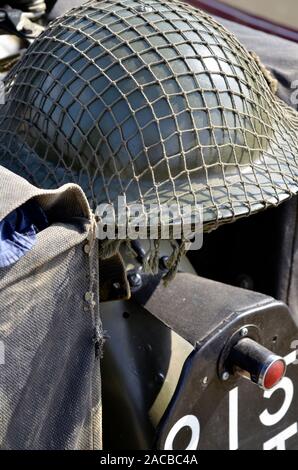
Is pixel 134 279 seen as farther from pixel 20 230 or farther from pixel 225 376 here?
pixel 20 230

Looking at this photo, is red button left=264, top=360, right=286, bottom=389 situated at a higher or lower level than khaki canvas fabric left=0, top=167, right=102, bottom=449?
lower

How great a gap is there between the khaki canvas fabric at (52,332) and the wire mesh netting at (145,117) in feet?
0.74

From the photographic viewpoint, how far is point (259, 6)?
357cm

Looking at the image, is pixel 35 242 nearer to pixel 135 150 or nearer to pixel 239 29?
pixel 135 150

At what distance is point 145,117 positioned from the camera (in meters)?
1.28

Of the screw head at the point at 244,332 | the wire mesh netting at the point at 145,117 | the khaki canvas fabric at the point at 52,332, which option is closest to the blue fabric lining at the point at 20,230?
the khaki canvas fabric at the point at 52,332

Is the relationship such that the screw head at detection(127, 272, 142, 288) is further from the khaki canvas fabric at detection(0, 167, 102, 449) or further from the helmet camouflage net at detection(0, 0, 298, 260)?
the khaki canvas fabric at detection(0, 167, 102, 449)

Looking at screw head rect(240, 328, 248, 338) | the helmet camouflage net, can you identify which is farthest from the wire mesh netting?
screw head rect(240, 328, 248, 338)

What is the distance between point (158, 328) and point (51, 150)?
1.36 feet

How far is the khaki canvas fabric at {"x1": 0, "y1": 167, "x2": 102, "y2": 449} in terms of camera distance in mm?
998

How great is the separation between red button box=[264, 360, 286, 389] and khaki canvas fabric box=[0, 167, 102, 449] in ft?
1.05

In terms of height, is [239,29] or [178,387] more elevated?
[239,29]

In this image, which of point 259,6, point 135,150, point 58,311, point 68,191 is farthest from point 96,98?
point 259,6

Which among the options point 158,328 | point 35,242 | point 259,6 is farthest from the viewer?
point 259,6
